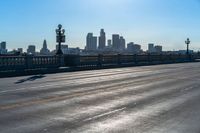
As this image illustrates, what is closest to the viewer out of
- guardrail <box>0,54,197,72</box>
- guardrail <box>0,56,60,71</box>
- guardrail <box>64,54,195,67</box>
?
guardrail <box>0,56,60,71</box>

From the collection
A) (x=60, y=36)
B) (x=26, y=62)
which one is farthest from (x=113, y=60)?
(x=26, y=62)

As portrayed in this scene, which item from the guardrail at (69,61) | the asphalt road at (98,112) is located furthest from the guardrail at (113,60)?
the asphalt road at (98,112)

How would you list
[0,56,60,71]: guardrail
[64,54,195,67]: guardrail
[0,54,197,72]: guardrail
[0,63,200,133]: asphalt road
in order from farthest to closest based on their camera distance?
[64,54,195,67]: guardrail < [0,54,197,72]: guardrail < [0,56,60,71]: guardrail < [0,63,200,133]: asphalt road

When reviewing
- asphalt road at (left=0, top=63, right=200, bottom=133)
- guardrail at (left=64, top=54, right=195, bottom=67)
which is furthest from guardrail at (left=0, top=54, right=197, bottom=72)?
asphalt road at (left=0, top=63, right=200, bottom=133)

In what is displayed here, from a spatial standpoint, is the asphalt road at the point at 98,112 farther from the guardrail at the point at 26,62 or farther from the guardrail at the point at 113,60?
the guardrail at the point at 113,60

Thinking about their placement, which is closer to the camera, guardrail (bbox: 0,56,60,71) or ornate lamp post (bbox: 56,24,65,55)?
guardrail (bbox: 0,56,60,71)

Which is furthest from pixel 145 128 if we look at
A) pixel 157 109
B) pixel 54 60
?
pixel 54 60

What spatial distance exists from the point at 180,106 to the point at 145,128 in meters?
3.98

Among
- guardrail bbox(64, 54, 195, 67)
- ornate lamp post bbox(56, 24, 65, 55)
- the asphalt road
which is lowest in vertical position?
the asphalt road

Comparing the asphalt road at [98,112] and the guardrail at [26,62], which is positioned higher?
the guardrail at [26,62]

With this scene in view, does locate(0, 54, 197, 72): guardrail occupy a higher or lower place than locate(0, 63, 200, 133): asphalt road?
higher

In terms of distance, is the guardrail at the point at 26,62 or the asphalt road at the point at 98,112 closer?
the asphalt road at the point at 98,112

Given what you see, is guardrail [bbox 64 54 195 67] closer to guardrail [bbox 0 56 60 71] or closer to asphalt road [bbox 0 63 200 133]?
guardrail [bbox 0 56 60 71]

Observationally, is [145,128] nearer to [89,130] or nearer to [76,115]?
[89,130]
